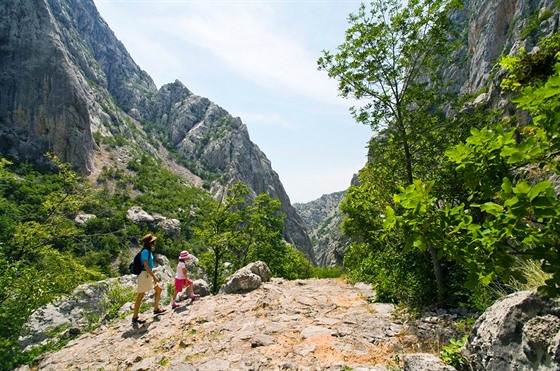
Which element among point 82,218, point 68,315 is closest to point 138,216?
point 82,218

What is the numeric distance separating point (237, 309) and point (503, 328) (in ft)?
25.7

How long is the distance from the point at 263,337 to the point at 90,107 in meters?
96.3

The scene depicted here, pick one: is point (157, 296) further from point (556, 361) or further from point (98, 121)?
point (98, 121)

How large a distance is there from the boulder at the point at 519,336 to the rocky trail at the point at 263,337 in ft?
2.53

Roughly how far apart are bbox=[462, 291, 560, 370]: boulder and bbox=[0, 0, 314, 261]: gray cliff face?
73.7 m

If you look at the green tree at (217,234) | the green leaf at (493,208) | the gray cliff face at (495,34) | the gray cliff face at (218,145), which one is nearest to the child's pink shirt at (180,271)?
the green tree at (217,234)

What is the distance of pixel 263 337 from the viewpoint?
750 centimetres

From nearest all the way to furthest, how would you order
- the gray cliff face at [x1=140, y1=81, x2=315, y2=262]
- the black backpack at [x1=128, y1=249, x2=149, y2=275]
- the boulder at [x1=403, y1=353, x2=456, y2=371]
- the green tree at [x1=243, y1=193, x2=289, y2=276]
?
the boulder at [x1=403, y1=353, x2=456, y2=371] < the black backpack at [x1=128, y1=249, x2=149, y2=275] < the green tree at [x1=243, y1=193, x2=289, y2=276] < the gray cliff face at [x1=140, y1=81, x2=315, y2=262]

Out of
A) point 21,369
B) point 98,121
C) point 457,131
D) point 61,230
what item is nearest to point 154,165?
point 98,121

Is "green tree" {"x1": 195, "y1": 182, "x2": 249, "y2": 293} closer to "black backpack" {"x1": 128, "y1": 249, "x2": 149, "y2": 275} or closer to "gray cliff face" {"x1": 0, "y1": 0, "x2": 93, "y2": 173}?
"black backpack" {"x1": 128, "y1": 249, "x2": 149, "y2": 275}

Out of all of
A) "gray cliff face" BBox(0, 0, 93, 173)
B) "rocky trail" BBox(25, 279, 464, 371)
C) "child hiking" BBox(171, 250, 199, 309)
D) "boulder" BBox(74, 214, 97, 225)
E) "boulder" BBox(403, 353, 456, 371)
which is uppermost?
"gray cliff face" BBox(0, 0, 93, 173)

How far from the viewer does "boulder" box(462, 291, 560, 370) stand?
3131 mm

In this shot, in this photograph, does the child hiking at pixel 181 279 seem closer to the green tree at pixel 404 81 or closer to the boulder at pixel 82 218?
the green tree at pixel 404 81

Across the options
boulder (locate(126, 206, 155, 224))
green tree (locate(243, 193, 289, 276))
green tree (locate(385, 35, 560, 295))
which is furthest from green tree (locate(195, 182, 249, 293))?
boulder (locate(126, 206, 155, 224))
